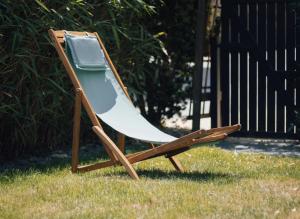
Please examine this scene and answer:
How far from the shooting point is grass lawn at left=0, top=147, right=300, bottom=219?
4797 mm

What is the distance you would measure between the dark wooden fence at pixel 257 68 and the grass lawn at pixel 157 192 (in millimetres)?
1881

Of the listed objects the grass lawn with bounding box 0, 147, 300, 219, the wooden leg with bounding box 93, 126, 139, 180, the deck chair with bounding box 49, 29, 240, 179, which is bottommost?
the grass lawn with bounding box 0, 147, 300, 219

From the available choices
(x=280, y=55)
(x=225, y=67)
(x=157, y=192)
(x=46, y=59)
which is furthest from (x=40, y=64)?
(x=280, y=55)

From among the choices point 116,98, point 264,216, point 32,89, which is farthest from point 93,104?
point 264,216

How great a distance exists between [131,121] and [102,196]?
141cm

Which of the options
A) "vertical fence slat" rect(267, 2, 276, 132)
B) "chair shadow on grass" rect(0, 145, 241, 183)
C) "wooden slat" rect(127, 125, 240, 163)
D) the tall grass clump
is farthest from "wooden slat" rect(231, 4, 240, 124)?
"wooden slat" rect(127, 125, 240, 163)

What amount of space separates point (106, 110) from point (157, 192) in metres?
1.43

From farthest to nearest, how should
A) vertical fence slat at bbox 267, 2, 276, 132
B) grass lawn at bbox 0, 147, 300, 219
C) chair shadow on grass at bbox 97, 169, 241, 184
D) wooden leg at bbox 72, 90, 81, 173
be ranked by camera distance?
vertical fence slat at bbox 267, 2, 276, 132 → wooden leg at bbox 72, 90, 81, 173 → chair shadow on grass at bbox 97, 169, 241, 184 → grass lawn at bbox 0, 147, 300, 219

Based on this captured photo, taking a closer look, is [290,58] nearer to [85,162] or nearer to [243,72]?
[243,72]

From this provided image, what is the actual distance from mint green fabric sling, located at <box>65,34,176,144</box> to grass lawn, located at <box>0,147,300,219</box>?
40 cm

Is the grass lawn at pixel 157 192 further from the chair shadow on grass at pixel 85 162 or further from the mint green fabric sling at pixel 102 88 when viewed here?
the mint green fabric sling at pixel 102 88

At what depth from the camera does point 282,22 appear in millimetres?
8656

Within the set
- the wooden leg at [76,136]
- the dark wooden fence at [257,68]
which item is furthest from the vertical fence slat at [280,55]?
the wooden leg at [76,136]

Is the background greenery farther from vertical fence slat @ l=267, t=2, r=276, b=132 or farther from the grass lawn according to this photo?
vertical fence slat @ l=267, t=2, r=276, b=132
